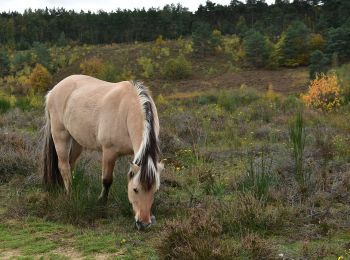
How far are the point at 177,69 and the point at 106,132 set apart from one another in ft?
144

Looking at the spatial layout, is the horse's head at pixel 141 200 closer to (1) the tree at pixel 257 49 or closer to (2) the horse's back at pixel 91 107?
(2) the horse's back at pixel 91 107

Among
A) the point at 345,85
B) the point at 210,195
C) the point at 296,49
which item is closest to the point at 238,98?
the point at 345,85

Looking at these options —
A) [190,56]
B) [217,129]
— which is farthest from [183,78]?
[217,129]

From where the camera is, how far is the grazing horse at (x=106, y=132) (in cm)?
458

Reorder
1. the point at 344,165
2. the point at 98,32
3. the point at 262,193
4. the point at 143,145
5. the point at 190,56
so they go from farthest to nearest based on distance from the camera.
Result: the point at 98,32 < the point at 190,56 < the point at 344,165 < the point at 262,193 < the point at 143,145

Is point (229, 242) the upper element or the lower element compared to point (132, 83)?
lower

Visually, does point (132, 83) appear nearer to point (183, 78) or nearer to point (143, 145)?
point (143, 145)

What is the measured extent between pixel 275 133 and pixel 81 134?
666cm

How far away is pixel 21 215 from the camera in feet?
18.0

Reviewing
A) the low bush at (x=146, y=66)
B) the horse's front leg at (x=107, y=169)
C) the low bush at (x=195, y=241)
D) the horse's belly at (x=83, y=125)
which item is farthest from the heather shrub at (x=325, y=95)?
the low bush at (x=146, y=66)

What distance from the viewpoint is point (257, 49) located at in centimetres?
4903

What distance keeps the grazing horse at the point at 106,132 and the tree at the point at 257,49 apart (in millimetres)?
44037

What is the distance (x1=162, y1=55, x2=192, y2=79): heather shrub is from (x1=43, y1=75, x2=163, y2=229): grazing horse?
139ft

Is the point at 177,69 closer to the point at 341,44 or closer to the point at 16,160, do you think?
the point at 341,44
